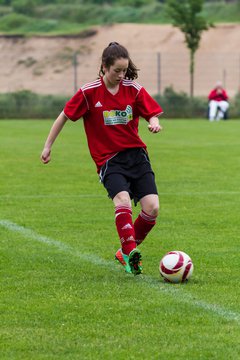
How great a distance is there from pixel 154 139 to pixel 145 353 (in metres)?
21.6

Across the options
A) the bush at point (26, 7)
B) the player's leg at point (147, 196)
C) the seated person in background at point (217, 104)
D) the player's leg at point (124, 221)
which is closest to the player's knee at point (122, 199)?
the player's leg at point (124, 221)

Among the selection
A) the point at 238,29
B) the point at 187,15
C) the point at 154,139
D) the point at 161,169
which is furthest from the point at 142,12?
the point at 161,169

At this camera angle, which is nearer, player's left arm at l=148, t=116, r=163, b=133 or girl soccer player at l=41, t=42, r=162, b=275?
player's left arm at l=148, t=116, r=163, b=133

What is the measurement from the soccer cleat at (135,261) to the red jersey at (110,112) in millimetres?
932

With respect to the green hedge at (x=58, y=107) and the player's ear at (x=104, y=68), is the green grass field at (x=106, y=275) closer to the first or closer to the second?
the player's ear at (x=104, y=68)

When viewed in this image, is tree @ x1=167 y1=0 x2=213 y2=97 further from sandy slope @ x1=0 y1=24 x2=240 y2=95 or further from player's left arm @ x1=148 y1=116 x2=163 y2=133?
player's left arm @ x1=148 y1=116 x2=163 y2=133

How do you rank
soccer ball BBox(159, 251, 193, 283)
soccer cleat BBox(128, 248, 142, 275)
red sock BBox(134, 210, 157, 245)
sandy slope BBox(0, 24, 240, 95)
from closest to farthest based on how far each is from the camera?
soccer ball BBox(159, 251, 193, 283) < soccer cleat BBox(128, 248, 142, 275) < red sock BBox(134, 210, 157, 245) < sandy slope BBox(0, 24, 240, 95)

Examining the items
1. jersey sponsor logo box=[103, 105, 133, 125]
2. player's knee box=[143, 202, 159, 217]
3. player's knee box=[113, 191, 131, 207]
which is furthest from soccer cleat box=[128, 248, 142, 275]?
jersey sponsor logo box=[103, 105, 133, 125]

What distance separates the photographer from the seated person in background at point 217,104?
40.8 metres

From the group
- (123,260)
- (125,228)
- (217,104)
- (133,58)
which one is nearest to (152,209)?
(125,228)

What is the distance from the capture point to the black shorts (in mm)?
8086

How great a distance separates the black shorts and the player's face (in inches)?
23.7

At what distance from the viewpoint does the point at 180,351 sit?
18.1 feet

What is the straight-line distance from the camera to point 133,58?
217 ft
